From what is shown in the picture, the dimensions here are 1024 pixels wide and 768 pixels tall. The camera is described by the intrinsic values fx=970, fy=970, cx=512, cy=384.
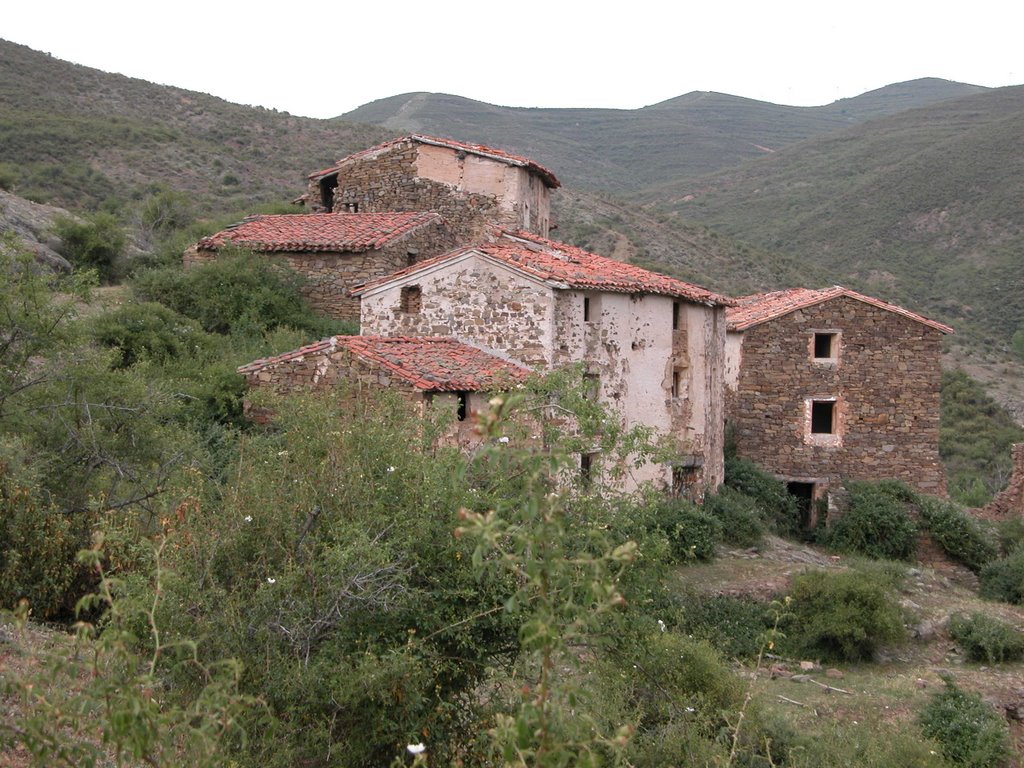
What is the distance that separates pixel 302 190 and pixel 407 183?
60.6ft

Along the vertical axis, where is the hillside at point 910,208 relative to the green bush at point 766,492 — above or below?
above

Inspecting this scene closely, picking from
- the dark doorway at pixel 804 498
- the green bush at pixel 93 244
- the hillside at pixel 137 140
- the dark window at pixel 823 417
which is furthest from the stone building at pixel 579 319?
the hillside at pixel 137 140

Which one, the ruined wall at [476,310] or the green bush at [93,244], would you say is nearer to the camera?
the ruined wall at [476,310]

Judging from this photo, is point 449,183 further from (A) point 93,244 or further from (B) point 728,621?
(B) point 728,621

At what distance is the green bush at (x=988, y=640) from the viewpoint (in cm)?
1354

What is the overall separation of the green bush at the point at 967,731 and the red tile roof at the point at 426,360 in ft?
20.1

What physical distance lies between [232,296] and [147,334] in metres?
2.90

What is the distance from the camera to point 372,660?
5.99 m

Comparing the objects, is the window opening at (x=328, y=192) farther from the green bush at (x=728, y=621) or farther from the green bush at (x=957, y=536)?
the green bush at (x=957, y=536)

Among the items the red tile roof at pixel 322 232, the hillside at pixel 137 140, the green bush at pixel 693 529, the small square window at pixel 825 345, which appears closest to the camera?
the green bush at pixel 693 529

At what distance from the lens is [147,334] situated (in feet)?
52.9

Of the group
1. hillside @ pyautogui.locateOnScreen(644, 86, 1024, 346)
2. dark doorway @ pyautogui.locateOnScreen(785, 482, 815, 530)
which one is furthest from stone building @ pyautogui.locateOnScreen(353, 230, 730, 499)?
hillside @ pyautogui.locateOnScreen(644, 86, 1024, 346)

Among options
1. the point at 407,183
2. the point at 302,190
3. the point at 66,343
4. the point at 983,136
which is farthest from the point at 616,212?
the point at 66,343

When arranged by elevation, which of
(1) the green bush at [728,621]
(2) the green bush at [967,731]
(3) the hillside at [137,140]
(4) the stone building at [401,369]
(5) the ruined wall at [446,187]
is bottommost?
(2) the green bush at [967,731]
